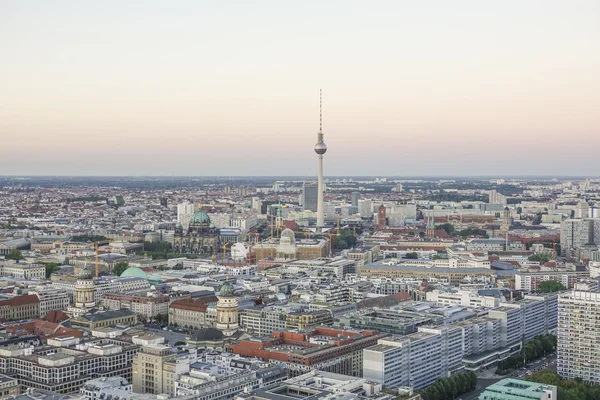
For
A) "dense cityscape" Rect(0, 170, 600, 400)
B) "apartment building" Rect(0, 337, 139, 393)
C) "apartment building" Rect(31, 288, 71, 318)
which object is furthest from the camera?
"apartment building" Rect(31, 288, 71, 318)

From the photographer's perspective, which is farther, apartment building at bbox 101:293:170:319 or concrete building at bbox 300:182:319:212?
concrete building at bbox 300:182:319:212

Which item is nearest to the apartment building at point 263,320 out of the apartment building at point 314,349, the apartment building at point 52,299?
the apartment building at point 314,349

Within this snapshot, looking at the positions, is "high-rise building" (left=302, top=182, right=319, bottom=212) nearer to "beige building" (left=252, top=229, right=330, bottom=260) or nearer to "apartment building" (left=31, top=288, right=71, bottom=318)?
"beige building" (left=252, top=229, right=330, bottom=260)

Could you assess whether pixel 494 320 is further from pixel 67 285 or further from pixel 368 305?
pixel 67 285

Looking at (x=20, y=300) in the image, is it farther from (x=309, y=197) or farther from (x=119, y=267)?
(x=309, y=197)

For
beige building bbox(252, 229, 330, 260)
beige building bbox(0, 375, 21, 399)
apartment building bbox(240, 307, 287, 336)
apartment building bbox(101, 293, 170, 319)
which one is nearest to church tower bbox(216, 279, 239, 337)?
apartment building bbox(240, 307, 287, 336)

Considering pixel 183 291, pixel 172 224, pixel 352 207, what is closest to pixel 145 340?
pixel 183 291

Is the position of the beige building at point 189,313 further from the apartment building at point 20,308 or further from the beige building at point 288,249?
the beige building at point 288,249

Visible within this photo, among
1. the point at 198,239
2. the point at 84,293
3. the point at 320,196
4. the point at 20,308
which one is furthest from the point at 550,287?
the point at 320,196
